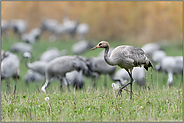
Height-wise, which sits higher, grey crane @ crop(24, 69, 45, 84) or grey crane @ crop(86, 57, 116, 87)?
grey crane @ crop(86, 57, 116, 87)

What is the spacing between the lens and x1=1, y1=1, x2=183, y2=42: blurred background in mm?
20781

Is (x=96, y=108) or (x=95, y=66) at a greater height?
(x=95, y=66)

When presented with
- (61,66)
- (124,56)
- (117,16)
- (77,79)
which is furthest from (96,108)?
(117,16)

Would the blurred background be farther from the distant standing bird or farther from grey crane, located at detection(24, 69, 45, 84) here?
the distant standing bird

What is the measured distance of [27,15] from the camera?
27.4 metres

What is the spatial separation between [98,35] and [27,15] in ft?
22.4

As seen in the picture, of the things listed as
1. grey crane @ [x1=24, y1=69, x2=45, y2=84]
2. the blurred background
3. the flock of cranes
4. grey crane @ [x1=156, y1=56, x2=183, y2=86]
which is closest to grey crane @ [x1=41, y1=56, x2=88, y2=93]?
the flock of cranes

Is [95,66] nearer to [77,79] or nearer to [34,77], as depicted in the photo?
[77,79]

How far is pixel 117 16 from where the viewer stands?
23.9m

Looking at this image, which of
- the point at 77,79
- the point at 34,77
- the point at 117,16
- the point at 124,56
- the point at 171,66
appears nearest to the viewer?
the point at 124,56

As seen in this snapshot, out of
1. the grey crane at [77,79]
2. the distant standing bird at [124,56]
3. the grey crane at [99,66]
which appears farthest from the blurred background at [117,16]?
the distant standing bird at [124,56]

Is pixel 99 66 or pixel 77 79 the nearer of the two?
pixel 77 79

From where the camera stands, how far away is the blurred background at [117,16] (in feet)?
68.2

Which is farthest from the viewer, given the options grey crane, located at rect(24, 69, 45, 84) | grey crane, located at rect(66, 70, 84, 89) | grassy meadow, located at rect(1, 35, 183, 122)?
grey crane, located at rect(24, 69, 45, 84)
